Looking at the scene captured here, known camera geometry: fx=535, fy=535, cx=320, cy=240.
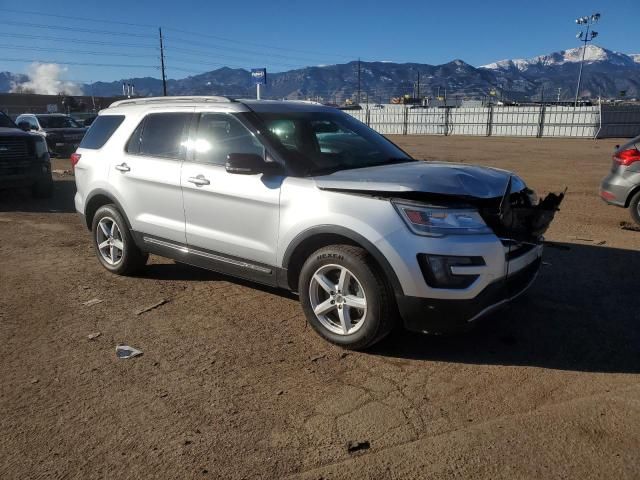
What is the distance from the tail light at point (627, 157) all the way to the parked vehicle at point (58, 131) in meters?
17.7

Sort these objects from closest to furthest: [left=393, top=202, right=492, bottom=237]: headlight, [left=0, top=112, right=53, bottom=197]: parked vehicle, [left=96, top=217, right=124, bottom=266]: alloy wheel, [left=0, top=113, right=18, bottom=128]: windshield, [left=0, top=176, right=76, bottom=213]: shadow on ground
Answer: [left=393, top=202, right=492, bottom=237]: headlight → [left=96, top=217, right=124, bottom=266]: alloy wheel → [left=0, top=176, right=76, bottom=213]: shadow on ground → [left=0, top=112, right=53, bottom=197]: parked vehicle → [left=0, top=113, right=18, bottom=128]: windshield

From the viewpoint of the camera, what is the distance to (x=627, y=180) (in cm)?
775

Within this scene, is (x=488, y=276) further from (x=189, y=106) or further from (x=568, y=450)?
(x=189, y=106)

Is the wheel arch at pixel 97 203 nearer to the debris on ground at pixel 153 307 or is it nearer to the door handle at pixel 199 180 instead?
the debris on ground at pixel 153 307

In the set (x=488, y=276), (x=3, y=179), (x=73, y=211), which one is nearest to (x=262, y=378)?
(x=488, y=276)

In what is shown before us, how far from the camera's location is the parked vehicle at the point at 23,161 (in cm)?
1003

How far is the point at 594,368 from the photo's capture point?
3.56 meters

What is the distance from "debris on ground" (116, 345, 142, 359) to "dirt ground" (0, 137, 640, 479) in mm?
61

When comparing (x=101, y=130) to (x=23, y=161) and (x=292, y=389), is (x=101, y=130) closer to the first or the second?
(x=292, y=389)

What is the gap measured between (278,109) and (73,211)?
644 cm

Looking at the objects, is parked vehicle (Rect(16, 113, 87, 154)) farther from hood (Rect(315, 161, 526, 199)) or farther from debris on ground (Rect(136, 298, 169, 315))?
hood (Rect(315, 161, 526, 199))

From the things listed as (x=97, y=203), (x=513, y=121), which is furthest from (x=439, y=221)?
(x=513, y=121)

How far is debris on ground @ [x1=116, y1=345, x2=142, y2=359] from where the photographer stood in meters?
3.83

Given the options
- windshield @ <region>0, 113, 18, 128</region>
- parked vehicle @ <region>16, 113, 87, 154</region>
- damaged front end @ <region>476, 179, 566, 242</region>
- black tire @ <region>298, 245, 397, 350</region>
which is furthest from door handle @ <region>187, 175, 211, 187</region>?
parked vehicle @ <region>16, 113, 87, 154</region>
